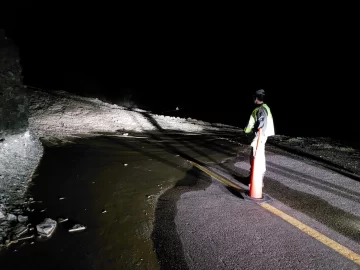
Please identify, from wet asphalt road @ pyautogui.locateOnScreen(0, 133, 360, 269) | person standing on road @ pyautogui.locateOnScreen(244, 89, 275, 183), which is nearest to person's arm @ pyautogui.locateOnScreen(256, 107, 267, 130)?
person standing on road @ pyautogui.locateOnScreen(244, 89, 275, 183)

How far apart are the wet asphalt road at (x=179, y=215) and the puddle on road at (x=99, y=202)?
0.05 ft

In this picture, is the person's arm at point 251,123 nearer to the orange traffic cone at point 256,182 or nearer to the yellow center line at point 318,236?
the orange traffic cone at point 256,182

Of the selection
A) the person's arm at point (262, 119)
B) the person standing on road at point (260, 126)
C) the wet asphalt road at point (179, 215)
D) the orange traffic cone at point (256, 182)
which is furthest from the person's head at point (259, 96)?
the wet asphalt road at point (179, 215)

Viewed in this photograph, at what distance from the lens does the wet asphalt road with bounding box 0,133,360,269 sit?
3312 mm

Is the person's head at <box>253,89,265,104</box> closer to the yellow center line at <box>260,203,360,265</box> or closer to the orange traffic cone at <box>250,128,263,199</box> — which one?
the orange traffic cone at <box>250,128,263,199</box>

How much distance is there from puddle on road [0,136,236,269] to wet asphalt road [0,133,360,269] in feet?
0.05

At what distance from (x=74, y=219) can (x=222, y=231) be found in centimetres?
212

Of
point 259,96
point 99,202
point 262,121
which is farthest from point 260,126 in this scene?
point 99,202

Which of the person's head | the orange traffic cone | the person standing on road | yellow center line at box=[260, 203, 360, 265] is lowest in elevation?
yellow center line at box=[260, 203, 360, 265]

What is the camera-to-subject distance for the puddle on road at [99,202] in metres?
3.32

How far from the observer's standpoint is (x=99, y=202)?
4.77m

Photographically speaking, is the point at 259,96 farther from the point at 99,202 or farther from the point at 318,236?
the point at 99,202

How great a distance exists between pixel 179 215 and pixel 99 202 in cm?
140

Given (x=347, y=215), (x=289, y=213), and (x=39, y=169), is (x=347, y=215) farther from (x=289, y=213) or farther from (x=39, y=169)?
(x=39, y=169)
